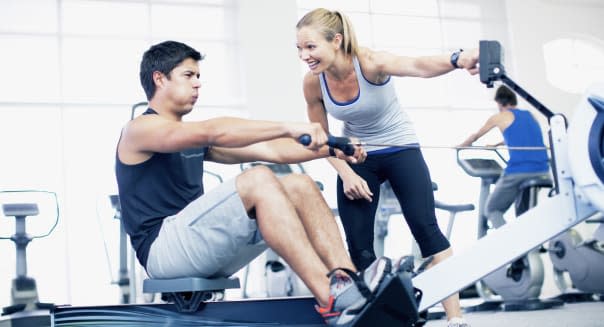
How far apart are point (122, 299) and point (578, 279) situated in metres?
2.88

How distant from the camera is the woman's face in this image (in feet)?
8.20

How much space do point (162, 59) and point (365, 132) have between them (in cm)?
76

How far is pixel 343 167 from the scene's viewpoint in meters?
2.59

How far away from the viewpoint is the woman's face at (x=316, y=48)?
250 cm

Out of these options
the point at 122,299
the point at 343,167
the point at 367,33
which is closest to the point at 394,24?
the point at 367,33

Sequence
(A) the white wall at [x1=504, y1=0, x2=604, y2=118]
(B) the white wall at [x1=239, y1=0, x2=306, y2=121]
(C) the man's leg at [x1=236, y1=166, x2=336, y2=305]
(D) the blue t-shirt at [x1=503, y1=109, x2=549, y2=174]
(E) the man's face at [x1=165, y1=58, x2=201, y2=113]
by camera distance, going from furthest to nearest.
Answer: (A) the white wall at [x1=504, y1=0, x2=604, y2=118], (B) the white wall at [x1=239, y1=0, x2=306, y2=121], (D) the blue t-shirt at [x1=503, y1=109, x2=549, y2=174], (E) the man's face at [x1=165, y1=58, x2=201, y2=113], (C) the man's leg at [x1=236, y1=166, x2=336, y2=305]

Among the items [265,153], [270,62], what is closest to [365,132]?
[265,153]

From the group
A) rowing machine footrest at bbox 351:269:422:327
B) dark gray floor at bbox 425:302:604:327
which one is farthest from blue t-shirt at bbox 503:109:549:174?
rowing machine footrest at bbox 351:269:422:327

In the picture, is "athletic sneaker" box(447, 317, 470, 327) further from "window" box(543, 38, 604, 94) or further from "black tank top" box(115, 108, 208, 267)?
"window" box(543, 38, 604, 94)

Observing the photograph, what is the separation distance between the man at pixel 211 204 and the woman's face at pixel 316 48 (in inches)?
14.1

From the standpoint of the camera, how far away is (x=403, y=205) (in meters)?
2.62

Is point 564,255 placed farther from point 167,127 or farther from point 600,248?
point 167,127

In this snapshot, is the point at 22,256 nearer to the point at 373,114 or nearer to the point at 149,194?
the point at 149,194

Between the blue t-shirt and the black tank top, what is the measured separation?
2882 mm
